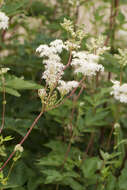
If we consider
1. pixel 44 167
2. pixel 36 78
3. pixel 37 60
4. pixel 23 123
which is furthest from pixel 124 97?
pixel 36 78

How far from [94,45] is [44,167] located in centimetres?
67

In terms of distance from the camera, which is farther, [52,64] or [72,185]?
[72,185]

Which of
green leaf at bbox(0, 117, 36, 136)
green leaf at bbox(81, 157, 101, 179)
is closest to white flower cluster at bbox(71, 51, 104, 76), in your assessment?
green leaf at bbox(0, 117, 36, 136)

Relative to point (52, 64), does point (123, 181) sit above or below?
below

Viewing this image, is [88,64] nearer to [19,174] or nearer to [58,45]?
[58,45]

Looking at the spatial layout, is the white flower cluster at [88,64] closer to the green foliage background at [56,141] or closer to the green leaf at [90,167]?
the green foliage background at [56,141]

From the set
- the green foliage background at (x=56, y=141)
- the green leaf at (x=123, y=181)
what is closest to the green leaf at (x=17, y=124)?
the green foliage background at (x=56, y=141)

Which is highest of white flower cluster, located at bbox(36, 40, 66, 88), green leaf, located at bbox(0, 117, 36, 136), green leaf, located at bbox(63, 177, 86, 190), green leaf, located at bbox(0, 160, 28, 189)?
white flower cluster, located at bbox(36, 40, 66, 88)

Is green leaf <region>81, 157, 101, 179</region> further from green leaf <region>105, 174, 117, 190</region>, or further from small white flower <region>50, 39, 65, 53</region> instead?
small white flower <region>50, 39, 65, 53</region>

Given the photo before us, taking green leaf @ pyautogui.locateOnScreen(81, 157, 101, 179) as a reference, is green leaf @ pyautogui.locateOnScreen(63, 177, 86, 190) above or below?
below

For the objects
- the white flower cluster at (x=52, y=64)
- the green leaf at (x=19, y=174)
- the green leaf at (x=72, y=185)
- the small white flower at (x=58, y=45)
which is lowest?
the green leaf at (x=72, y=185)

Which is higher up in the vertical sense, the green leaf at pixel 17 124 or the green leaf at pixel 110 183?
the green leaf at pixel 17 124

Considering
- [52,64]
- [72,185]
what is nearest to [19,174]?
[72,185]

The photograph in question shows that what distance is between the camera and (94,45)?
104 centimetres
